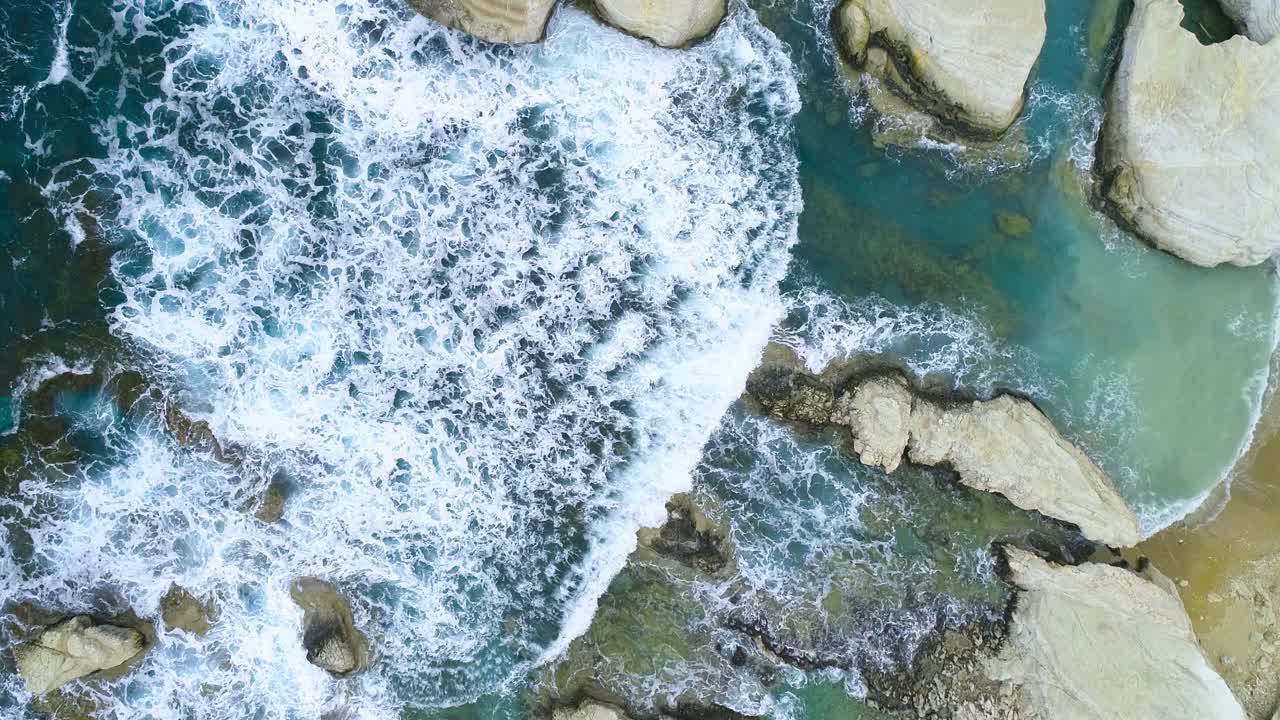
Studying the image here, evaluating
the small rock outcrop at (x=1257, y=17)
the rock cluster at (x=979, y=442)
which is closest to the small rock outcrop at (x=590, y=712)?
the rock cluster at (x=979, y=442)

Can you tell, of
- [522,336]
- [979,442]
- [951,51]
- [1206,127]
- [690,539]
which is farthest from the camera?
[690,539]

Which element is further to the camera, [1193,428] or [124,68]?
[1193,428]

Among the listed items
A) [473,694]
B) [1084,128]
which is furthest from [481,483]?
[1084,128]

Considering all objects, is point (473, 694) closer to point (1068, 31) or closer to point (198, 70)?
point (198, 70)

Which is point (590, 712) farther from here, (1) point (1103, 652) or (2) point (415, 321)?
(1) point (1103, 652)

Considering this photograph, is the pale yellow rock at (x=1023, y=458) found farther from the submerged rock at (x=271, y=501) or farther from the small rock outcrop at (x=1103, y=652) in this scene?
the submerged rock at (x=271, y=501)

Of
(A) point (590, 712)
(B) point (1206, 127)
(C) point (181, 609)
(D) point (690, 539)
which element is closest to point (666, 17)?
(D) point (690, 539)

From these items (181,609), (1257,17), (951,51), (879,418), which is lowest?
(181,609)
